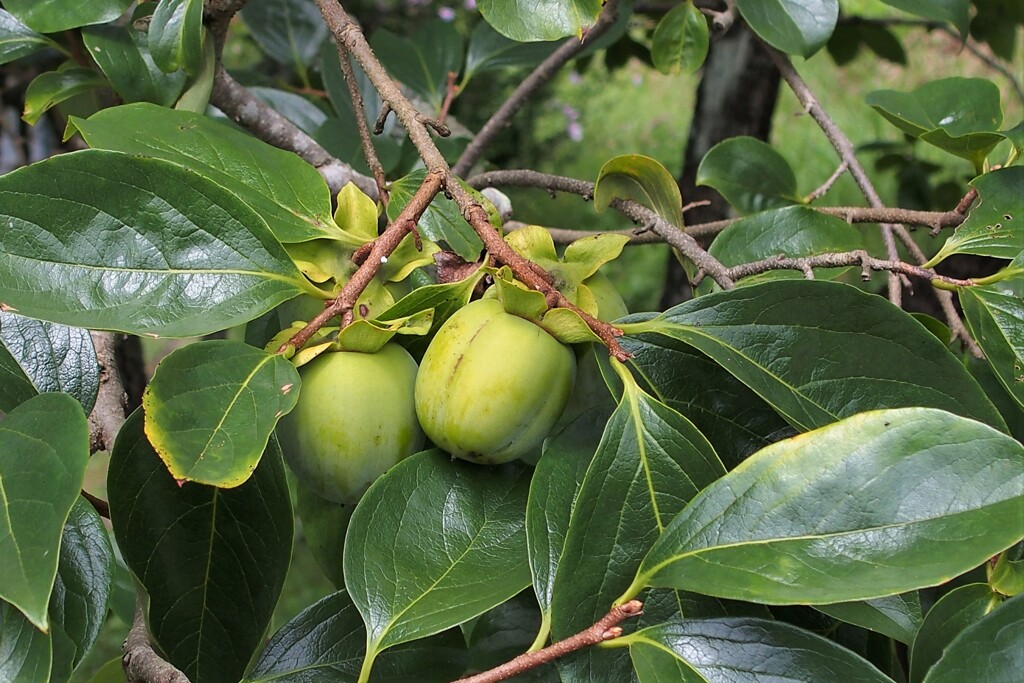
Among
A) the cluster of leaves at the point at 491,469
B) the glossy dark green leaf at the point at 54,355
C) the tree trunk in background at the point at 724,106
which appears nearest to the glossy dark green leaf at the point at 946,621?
the cluster of leaves at the point at 491,469

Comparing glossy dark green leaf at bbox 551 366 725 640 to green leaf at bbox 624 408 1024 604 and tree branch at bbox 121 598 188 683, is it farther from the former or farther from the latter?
tree branch at bbox 121 598 188 683

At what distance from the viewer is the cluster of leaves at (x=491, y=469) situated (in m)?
0.50

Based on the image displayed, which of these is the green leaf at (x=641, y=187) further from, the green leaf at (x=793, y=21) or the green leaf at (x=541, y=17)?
the green leaf at (x=793, y=21)

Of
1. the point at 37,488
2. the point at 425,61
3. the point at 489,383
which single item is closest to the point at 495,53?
the point at 425,61

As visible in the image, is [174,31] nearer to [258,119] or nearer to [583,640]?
[258,119]

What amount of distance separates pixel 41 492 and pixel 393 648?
0.89 ft

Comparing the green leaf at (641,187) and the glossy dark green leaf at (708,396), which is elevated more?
the green leaf at (641,187)

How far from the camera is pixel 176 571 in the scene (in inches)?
25.6

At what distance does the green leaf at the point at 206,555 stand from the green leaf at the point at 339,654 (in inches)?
0.8

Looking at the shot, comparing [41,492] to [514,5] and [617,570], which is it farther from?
[514,5]

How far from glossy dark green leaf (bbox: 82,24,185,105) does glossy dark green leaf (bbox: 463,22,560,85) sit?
0.58 meters

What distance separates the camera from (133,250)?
1.96 ft

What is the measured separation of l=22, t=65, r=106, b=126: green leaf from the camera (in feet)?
3.21

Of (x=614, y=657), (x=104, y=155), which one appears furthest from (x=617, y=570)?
(x=104, y=155)
